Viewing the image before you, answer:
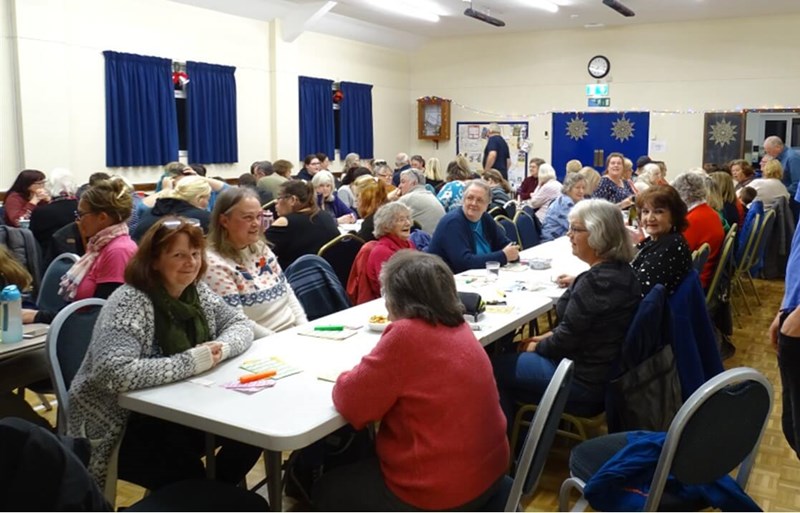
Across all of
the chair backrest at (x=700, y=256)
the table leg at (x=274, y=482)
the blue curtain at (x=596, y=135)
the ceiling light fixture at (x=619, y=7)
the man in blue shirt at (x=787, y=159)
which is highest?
the ceiling light fixture at (x=619, y=7)

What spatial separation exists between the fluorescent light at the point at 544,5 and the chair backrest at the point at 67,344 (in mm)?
9239

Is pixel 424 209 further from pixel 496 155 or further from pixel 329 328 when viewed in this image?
pixel 496 155

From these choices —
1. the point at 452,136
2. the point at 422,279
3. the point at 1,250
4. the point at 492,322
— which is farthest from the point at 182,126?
the point at 422,279

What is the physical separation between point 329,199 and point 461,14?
5.69 m

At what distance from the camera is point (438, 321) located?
212 cm

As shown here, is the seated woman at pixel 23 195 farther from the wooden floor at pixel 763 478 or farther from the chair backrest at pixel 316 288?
the chair backrest at pixel 316 288

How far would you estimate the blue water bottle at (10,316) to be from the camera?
2.86m

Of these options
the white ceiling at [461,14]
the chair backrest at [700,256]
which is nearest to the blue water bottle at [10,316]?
the chair backrest at [700,256]

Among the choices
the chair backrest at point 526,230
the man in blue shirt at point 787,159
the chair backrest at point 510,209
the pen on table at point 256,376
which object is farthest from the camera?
the man in blue shirt at point 787,159

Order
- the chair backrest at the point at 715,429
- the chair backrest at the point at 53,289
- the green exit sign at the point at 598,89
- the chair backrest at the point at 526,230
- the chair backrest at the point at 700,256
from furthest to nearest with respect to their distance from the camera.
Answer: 1. the green exit sign at the point at 598,89
2. the chair backrest at the point at 526,230
3. the chair backrest at the point at 700,256
4. the chair backrest at the point at 53,289
5. the chair backrest at the point at 715,429

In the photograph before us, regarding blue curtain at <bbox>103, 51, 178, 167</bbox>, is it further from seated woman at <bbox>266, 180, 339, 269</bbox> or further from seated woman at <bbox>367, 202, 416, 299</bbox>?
seated woman at <bbox>367, 202, 416, 299</bbox>

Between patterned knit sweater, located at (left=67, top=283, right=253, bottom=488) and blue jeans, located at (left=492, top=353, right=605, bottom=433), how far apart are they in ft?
4.70

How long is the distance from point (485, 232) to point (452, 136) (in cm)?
948

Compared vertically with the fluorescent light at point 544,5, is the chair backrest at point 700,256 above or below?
below
